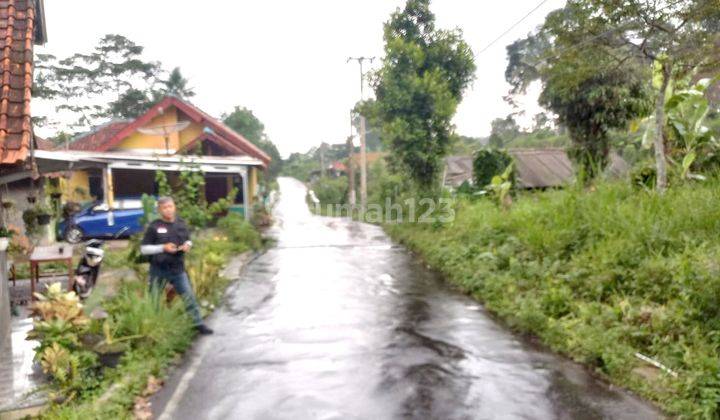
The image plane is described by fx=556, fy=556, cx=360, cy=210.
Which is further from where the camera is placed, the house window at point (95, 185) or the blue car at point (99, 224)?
the house window at point (95, 185)

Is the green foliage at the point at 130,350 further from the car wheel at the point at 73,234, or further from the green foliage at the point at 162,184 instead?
the car wheel at the point at 73,234

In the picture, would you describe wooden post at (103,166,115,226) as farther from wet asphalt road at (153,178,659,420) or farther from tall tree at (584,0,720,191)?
tall tree at (584,0,720,191)

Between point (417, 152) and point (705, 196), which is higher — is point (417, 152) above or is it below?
above

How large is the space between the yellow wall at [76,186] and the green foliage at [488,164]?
13.6 metres

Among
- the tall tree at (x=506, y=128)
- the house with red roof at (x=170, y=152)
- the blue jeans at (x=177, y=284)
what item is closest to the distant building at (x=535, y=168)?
the house with red roof at (x=170, y=152)

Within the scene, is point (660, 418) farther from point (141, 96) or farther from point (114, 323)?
point (141, 96)

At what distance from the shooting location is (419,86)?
1571cm

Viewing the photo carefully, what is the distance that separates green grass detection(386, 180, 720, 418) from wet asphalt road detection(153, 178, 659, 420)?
30cm

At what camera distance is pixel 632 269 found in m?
6.59

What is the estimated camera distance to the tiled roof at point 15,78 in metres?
5.05

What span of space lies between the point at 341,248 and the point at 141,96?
2615cm

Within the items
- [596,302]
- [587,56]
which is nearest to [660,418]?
[596,302]

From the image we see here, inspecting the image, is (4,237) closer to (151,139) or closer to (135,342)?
(135,342)

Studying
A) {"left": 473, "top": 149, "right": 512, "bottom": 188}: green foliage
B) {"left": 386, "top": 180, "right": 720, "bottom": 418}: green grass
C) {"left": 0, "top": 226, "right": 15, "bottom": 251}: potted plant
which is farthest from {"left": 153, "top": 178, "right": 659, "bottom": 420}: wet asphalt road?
{"left": 473, "top": 149, "right": 512, "bottom": 188}: green foliage
